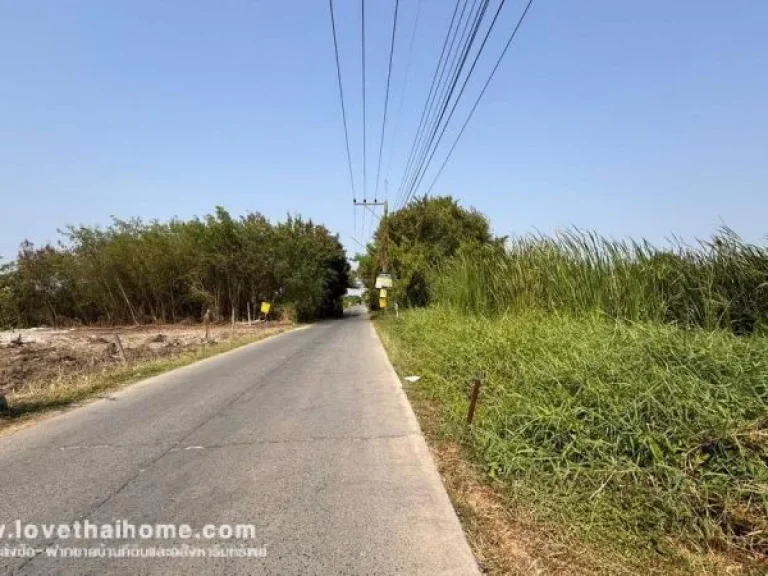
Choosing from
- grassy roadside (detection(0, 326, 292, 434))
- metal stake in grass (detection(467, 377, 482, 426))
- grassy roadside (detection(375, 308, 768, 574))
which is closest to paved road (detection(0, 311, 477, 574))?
grassy roadside (detection(375, 308, 768, 574))

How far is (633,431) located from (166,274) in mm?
42016

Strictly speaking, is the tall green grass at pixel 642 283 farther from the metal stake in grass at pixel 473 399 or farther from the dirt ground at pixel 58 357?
the dirt ground at pixel 58 357

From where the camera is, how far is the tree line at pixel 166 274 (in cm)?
4134

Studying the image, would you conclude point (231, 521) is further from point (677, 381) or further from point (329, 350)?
point (329, 350)

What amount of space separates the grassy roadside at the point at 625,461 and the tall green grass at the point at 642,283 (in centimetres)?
121

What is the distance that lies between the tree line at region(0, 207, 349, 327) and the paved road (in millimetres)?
33215

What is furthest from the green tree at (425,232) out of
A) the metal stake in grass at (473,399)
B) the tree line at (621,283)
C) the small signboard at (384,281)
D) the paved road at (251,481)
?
the metal stake in grass at (473,399)

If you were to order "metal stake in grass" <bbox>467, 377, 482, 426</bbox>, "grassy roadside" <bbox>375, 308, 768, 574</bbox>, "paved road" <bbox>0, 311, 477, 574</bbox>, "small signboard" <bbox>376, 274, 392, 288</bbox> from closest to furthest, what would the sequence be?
1. "grassy roadside" <bbox>375, 308, 768, 574</bbox>
2. "paved road" <bbox>0, 311, 477, 574</bbox>
3. "metal stake in grass" <bbox>467, 377, 482, 426</bbox>
4. "small signboard" <bbox>376, 274, 392, 288</bbox>

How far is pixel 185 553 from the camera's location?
3.69 metres

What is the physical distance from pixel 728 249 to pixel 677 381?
3.61 meters

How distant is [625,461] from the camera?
397 cm

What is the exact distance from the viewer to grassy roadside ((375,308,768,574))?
3.42 m

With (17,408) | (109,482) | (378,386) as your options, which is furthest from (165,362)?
(109,482)

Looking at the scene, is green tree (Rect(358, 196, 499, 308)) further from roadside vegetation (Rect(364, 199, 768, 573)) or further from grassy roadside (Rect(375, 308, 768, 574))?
grassy roadside (Rect(375, 308, 768, 574))
